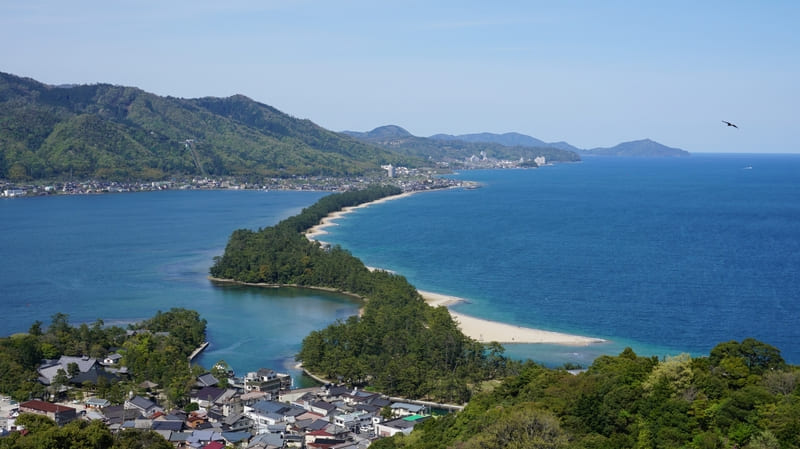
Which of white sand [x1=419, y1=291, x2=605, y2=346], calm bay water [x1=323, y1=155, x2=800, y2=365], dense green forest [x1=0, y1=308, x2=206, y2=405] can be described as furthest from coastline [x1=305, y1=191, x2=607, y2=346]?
dense green forest [x1=0, y1=308, x2=206, y2=405]

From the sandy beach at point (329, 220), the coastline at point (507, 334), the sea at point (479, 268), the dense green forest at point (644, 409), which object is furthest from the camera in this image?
the sandy beach at point (329, 220)

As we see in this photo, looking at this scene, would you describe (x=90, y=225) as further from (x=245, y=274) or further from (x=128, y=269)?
(x=245, y=274)

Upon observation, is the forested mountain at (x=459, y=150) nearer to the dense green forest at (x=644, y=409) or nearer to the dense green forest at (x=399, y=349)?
the dense green forest at (x=399, y=349)

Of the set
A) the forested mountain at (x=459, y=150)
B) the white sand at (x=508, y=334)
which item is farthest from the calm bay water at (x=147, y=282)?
the forested mountain at (x=459, y=150)

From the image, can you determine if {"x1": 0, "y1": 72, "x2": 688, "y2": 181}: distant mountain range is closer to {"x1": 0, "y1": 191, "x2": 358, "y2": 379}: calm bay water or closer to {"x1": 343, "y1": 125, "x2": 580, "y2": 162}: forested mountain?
{"x1": 343, "y1": 125, "x2": 580, "y2": 162}: forested mountain

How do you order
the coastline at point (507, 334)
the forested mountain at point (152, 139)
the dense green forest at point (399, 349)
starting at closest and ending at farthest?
the dense green forest at point (399, 349) → the coastline at point (507, 334) → the forested mountain at point (152, 139)

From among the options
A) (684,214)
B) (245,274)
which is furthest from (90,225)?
(684,214)

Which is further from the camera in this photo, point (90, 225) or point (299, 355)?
point (90, 225)
